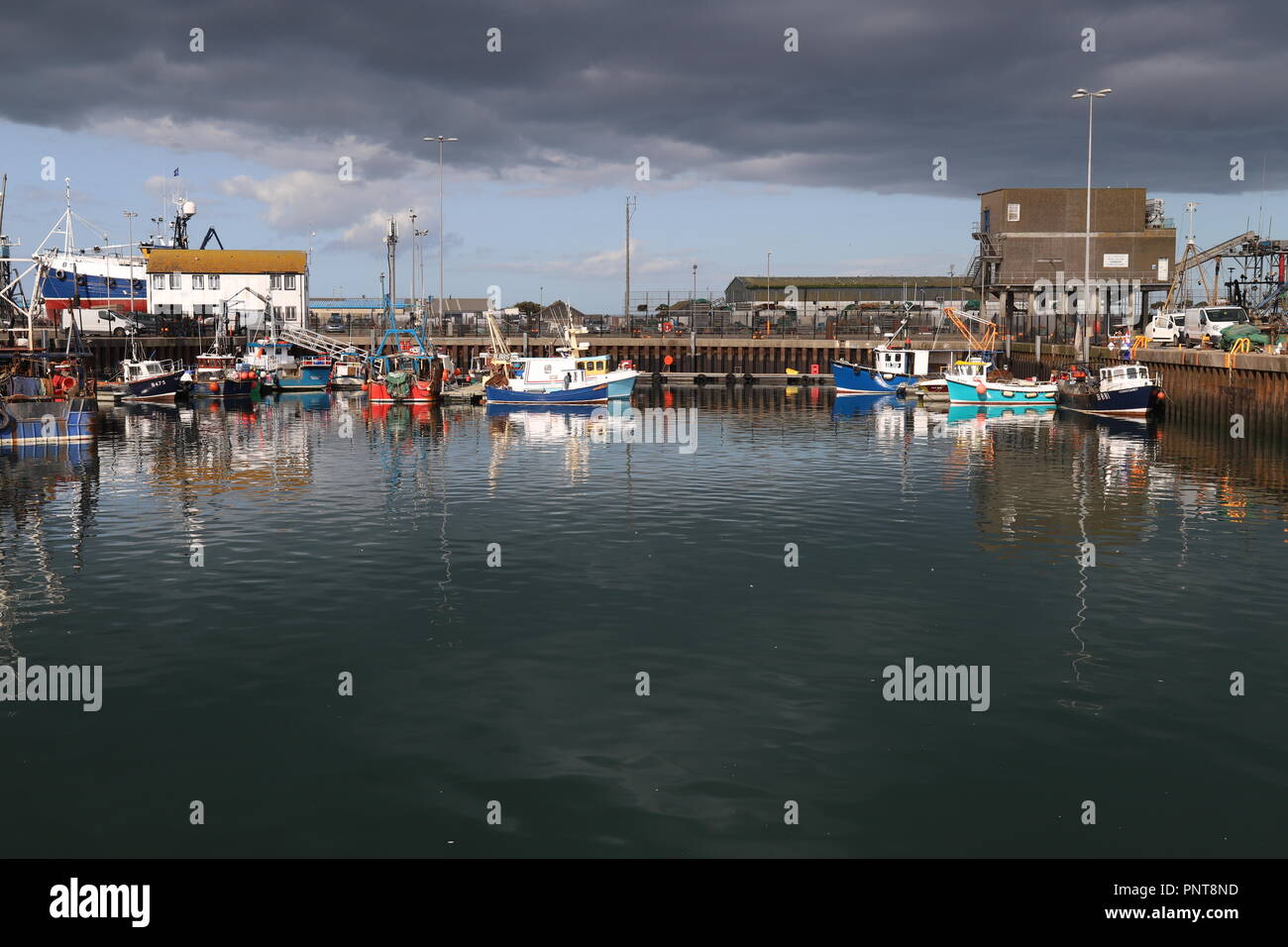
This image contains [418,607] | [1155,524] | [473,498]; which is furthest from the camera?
[473,498]

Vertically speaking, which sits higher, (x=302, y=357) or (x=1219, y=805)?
(x=302, y=357)

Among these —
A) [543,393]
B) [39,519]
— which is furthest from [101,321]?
[39,519]

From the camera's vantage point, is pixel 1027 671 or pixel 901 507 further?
pixel 901 507

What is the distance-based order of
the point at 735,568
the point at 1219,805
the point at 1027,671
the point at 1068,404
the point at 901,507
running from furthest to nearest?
the point at 1068,404, the point at 901,507, the point at 735,568, the point at 1027,671, the point at 1219,805

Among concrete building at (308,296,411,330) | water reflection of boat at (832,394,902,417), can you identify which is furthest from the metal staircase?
concrete building at (308,296,411,330)

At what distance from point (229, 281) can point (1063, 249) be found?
8986 cm

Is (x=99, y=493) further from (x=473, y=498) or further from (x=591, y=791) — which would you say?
(x=591, y=791)

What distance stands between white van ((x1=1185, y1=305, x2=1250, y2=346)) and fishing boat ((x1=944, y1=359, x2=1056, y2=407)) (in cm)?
876

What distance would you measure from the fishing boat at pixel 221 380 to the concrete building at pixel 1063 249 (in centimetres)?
7063

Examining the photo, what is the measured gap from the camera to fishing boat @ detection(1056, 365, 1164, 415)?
6050cm

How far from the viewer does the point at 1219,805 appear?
1242 centimetres

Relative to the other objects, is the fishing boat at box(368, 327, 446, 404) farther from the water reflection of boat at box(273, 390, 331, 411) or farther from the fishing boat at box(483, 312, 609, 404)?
the fishing boat at box(483, 312, 609, 404)
